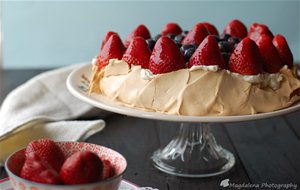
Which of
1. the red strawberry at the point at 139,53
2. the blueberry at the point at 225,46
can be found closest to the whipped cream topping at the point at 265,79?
the blueberry at the point at 225,46

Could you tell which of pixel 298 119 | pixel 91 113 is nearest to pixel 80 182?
pixel 91 113

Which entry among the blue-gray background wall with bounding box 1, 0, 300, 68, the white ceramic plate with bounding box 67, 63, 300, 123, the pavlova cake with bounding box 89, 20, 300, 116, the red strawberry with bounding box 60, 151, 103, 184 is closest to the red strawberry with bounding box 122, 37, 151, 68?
the pavlova cake with bounding box 89, 20, 300, 116

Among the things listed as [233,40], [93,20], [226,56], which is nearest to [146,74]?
[226,56]

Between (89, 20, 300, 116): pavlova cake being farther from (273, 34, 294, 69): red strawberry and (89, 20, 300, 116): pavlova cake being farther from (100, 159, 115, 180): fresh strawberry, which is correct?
(100, 159, 115, 180): fresh strawberry

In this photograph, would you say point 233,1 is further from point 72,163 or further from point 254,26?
point 72,163

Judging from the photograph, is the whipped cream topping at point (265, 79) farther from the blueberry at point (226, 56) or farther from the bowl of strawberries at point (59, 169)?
the bowl of strawberries at point (59, 169)
